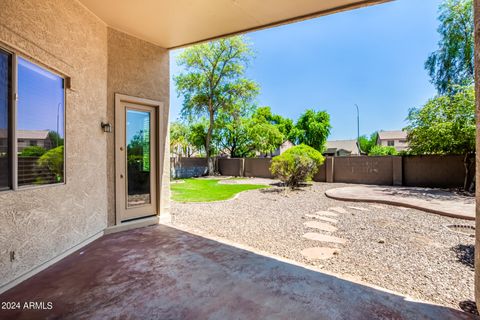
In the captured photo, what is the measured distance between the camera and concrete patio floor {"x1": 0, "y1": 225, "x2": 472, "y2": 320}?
1.91 meters

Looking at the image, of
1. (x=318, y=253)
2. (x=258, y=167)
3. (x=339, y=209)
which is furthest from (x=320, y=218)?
(x=258, y=167)

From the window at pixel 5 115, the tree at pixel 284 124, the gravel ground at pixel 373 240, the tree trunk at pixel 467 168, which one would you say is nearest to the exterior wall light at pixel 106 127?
the window at pixel 5 115

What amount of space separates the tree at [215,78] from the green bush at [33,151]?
1534 centimetres

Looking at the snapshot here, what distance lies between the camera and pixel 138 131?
4.64 metres

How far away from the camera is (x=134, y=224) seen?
14.5ft

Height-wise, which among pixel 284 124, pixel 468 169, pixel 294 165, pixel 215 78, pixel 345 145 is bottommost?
pixel 468 169

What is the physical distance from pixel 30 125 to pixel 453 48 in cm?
1779

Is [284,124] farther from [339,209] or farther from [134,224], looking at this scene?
[134,224]

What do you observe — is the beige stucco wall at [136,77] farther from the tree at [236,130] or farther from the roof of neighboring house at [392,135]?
the roof of neighboring house at [392,135]

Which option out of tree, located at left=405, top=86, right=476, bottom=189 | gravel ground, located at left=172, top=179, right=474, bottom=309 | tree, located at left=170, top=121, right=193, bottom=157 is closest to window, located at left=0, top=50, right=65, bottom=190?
gravel ground, located at left=172, top=179, right=474, bottom=309

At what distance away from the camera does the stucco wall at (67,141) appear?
7.74 ft

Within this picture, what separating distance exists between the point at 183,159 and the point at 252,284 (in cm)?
1605

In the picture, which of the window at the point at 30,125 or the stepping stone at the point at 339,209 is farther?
the stepping stone at the point at 339,209

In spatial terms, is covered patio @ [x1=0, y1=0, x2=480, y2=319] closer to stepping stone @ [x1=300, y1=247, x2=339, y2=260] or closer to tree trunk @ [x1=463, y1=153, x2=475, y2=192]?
stepping stone @ [x1=300, y1=247, x2=339, y2=260]
